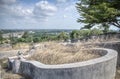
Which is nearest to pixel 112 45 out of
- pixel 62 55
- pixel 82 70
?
pixel 62 55

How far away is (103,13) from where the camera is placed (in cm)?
1241

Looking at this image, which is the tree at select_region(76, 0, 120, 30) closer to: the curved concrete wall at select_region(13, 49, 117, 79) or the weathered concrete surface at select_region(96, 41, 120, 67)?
the weathered concrete surface at select_region(96, 41, 120, 67)

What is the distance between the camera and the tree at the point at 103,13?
12102 millimetres

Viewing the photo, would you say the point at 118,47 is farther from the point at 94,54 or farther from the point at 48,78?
the point at 48,78

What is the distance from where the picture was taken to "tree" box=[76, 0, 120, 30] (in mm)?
12102

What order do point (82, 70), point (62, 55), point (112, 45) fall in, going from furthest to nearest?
point (112, 45)
point (62, 55)
point (82, 70)

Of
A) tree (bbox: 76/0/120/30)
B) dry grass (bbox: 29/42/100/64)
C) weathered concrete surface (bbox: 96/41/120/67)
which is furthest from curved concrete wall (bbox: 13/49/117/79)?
tree (bbox: 76/0/120/30)

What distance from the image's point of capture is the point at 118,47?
9.02m

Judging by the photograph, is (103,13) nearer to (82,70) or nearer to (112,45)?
(112,45)

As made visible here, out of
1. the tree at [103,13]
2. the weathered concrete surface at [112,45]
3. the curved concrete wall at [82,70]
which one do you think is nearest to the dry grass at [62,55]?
the curved concrete wall at [82,70]

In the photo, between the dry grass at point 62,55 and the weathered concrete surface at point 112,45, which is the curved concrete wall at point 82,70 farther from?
the weathered concrete surface at point 112,45

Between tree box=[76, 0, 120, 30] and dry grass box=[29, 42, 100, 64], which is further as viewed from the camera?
tree box=[76, 0, 120, 30]

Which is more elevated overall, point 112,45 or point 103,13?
point 103,13

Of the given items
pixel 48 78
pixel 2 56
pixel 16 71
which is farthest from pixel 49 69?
pixel 2 56
